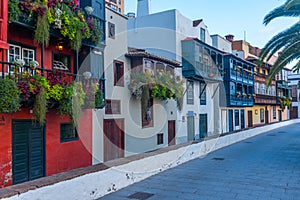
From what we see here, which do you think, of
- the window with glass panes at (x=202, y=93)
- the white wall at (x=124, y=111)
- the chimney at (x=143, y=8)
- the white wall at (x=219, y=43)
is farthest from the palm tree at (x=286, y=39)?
the white wall at (x=219, y=43)

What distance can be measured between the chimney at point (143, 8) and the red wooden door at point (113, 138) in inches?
415

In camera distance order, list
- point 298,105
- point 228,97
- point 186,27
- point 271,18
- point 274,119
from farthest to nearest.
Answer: point 298,105 < point 274,119 < point 228,97 < point 186,27 < point 271,18

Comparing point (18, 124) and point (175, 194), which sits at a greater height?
point (18, 124)

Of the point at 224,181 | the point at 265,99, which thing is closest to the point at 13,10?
the point at 224,181

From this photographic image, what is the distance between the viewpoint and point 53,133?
9.92 meters

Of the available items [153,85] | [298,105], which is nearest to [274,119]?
[298,105]

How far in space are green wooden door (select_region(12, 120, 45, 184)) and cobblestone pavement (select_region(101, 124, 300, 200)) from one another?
350 centimetres

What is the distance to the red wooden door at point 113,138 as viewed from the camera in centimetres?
1280

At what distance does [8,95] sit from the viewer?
23.7ft

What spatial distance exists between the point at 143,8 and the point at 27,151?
1540 cm

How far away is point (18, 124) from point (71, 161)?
8.35 ft

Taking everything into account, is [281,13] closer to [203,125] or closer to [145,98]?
[145,98]

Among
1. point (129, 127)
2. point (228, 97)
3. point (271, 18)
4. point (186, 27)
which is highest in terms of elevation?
point (186, 27)

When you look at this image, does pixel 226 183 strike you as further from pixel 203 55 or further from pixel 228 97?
pixel 228 97
